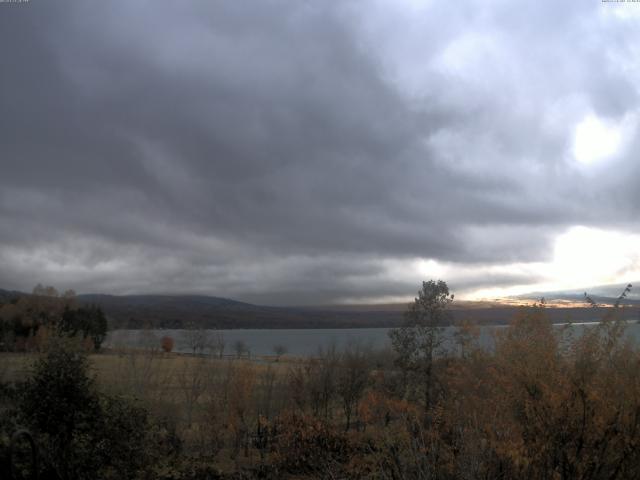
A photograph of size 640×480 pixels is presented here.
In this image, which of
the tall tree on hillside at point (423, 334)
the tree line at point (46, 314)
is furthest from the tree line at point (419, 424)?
the tree line at point (46, 314)

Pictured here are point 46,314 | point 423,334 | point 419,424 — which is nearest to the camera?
point 419,424

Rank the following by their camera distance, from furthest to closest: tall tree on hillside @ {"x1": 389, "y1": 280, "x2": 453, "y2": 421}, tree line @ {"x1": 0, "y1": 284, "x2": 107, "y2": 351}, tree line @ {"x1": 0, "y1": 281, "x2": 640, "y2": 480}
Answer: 1. tree line @ {"x1": 0, "y1": 284, "x2": 107, "y2": 351}
2. tall tree on hillside @ {"x1": 389, "y1": 280, "x2": 453, "y2": 421}
3. tree line @ {"x1": 0, "y1": 281, "x2": 640, "y2": 480}

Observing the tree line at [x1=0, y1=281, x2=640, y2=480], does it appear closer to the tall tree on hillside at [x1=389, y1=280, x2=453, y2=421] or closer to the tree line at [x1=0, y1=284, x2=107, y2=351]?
the tall tree on hillside at [x1=389, y1=280, x2=453, y2=421]

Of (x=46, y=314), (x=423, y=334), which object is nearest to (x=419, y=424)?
(x=423, y=334)

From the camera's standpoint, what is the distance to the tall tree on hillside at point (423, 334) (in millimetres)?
27656

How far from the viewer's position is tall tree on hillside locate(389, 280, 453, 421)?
27.7 meters

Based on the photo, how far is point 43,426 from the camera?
13266mm

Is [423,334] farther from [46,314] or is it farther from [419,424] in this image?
[46,314]

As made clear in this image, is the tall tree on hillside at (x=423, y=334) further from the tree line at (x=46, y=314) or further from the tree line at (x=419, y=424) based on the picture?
the tree line at (x=46, y=314)

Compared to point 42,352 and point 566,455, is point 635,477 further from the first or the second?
point 42,352

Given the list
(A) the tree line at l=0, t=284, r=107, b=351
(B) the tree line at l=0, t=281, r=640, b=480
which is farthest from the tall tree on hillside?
(A) the tree line at l=0, t=284, r=107, b=351

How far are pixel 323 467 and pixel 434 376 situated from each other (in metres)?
12.0

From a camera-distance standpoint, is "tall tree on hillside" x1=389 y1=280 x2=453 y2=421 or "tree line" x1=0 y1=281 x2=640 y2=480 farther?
"tall tree on hillside" x1=389 y1=280 x2=453 y2=421

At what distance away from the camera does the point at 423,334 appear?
2805cm
